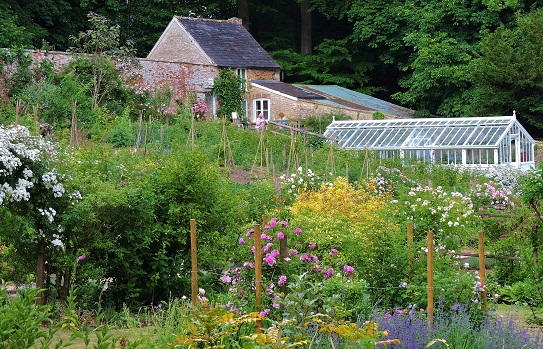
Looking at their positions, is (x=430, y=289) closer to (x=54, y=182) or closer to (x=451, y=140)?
(x=54, y=182)

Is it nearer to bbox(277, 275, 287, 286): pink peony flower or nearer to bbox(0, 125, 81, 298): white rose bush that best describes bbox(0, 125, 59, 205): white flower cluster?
bbox(0, 125, 81, 298): white rose bush

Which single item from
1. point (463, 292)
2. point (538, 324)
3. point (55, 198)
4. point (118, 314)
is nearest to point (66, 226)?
point (55, 198)

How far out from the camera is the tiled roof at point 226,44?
31.8m

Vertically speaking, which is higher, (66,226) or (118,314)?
(66,226)

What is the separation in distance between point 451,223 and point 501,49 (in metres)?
20.0

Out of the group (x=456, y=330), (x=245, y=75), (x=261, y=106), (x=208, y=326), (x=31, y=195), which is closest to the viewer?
(x=208, y=326)

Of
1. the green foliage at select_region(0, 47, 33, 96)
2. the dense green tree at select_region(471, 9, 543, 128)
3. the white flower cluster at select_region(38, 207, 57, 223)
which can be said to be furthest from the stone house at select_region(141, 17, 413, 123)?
the white flower cluster at select_region(38, 207, 57, 223)

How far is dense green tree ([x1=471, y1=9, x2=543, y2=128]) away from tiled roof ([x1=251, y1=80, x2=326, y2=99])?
5964 mm

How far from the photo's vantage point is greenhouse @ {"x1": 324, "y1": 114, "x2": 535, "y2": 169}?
74.7ft

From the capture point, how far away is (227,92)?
30.6 m

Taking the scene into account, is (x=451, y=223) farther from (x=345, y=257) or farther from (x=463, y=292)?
(x=463, y=292)

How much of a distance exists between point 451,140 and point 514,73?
7.05 meters

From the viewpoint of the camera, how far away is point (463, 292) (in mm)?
7406

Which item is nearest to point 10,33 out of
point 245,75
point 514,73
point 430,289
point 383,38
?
point 245,75
